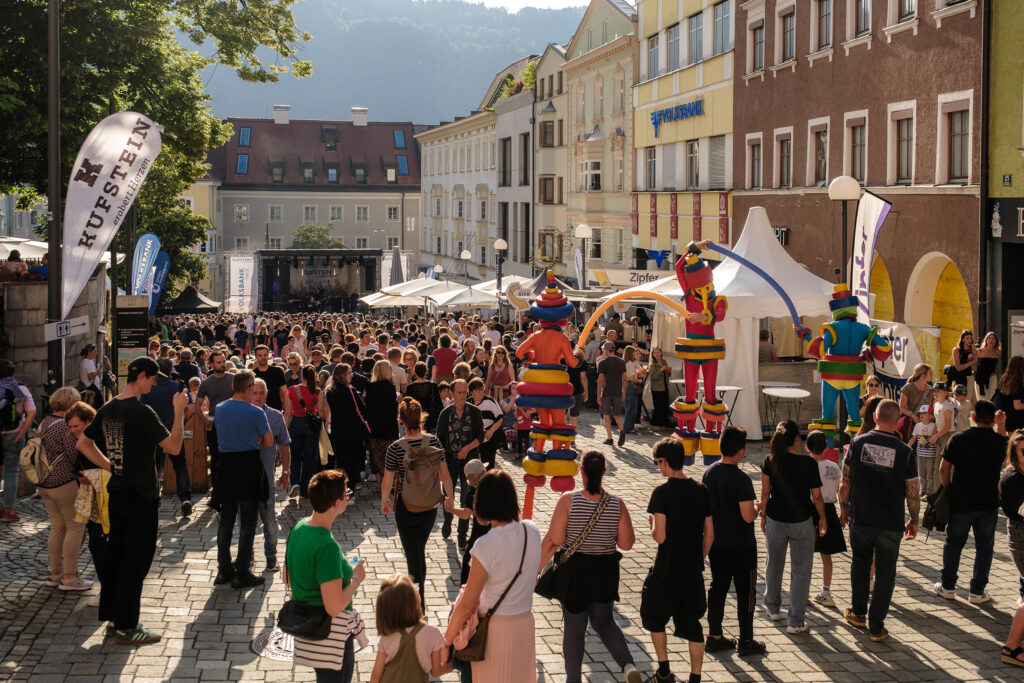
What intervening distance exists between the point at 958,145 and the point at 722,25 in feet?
44.4

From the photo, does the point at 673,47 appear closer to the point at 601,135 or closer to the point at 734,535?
the point at 601,135

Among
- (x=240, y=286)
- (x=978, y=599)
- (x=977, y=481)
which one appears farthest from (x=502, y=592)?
(x=240, y=286)

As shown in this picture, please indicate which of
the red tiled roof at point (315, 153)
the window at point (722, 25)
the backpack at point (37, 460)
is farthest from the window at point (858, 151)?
the red tiled roof at point (315, 153)

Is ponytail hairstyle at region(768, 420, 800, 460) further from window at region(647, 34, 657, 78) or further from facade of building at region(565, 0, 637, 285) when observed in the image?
facade of building at region(565, 0, 637, 285)

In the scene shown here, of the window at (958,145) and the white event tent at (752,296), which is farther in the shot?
the window at (958,145)

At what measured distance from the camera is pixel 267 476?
1095 centimetres

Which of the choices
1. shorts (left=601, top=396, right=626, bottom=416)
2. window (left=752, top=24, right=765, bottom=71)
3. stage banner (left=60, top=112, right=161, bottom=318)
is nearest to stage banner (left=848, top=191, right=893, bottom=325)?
shorts (left=601, top=396, right=626, bottom=416)

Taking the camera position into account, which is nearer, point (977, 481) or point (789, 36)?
point (977, 481)

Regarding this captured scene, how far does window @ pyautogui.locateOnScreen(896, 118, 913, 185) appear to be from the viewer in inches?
920

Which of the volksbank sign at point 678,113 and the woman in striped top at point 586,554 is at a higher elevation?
the volksbank sign at point 678,113

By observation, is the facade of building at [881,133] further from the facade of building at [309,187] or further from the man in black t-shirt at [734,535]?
the facade of building at [309,187]

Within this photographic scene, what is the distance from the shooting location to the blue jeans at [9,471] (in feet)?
43.0

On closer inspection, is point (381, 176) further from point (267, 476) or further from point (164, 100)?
point (267, 476)

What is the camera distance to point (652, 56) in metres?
40.8
